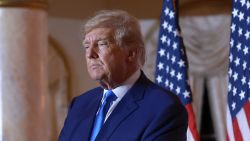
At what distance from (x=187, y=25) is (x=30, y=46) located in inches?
153

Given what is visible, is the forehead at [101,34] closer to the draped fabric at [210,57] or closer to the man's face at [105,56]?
the man's face at [105,56]

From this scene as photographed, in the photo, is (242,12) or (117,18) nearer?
(117,18)

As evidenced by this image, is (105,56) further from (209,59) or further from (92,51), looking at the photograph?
(209,59)

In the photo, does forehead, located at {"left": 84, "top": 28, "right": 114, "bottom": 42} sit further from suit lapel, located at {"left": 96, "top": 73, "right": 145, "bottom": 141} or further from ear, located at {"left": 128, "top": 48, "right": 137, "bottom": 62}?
suit lapel, located at {"left": 96, "top": 73, "right": 145, "bottom": 141}

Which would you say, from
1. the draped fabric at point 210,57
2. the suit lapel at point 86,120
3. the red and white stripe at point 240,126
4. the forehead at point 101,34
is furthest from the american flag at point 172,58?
the forehead at point 101,34

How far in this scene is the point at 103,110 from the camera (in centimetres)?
255

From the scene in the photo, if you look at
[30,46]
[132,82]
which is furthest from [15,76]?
[132,82]

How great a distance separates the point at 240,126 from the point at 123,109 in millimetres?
2940

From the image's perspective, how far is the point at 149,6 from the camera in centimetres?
902

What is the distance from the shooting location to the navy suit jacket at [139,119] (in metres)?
2.32

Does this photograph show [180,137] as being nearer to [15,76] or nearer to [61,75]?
[15,76]

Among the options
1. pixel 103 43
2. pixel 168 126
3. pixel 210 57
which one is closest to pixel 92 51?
pixel 103 43

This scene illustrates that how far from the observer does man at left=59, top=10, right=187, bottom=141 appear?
2336 millimetres

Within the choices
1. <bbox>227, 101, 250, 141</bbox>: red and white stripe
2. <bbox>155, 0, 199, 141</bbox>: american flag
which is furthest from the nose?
<bbox>155, 0, 199, 141</bbox>: american flag
